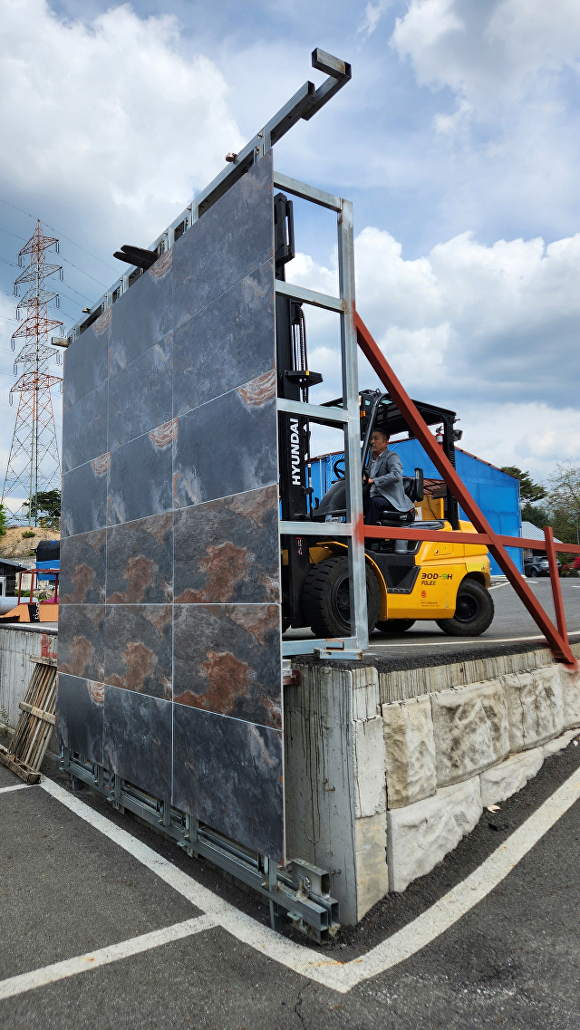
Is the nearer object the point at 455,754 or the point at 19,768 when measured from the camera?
the point at 455,754

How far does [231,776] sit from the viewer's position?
4.07 m

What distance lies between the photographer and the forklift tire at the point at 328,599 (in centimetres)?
487

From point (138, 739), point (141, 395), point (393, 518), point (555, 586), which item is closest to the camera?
point (138, 739)

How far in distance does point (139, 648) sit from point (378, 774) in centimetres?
245

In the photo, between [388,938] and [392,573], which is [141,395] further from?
[388,938]

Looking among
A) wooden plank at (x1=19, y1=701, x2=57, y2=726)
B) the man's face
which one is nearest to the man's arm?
the man's face

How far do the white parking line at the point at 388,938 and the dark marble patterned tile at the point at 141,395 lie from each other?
3.44 metres

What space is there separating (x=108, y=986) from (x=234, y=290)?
4144 mm

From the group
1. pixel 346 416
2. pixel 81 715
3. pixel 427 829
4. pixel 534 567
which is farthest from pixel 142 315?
pixel 534 567

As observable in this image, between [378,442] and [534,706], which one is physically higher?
[378,442]

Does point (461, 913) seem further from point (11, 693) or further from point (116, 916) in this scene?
point (11, 693)

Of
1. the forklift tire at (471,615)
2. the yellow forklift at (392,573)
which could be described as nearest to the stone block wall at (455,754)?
the yellow forklift at (392,573)

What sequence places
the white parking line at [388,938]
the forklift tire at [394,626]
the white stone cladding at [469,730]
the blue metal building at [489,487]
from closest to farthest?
Result: the white parking line at [388,938] → the white stone cladding at [469,730] → the forklift tire at [394,626] → the blue metal building at [489,487]

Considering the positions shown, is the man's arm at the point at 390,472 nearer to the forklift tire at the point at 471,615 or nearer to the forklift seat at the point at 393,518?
the forklift seat at the point at 393,518
